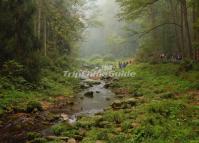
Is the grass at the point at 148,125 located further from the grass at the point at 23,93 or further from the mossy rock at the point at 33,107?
the grass at the point at 23,93

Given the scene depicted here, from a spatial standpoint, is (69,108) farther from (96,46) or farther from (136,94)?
(96,46)

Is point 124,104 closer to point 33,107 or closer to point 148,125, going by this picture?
point 33,107

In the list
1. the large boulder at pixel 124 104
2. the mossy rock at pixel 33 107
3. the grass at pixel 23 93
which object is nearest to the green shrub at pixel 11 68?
the grass at pixel 23 93

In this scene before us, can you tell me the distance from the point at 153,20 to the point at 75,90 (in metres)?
16.6

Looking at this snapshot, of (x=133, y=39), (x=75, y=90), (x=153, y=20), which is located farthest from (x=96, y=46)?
(x=75, y=90)

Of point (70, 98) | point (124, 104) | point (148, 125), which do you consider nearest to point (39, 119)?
point (124, 104)

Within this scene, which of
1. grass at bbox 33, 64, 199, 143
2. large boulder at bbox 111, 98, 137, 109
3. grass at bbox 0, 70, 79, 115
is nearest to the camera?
grass at bbox 33, 64, 199, 143

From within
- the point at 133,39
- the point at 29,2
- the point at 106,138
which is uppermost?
the point at 133,39

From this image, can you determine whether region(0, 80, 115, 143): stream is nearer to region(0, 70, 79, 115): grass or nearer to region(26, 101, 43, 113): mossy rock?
region(26, 101, 43, 113): mossy rock

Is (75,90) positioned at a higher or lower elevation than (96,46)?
lower

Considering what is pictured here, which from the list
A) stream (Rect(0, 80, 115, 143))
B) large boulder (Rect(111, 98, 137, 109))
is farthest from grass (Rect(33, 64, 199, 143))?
stream (Rect(0, 80, 115, 143))

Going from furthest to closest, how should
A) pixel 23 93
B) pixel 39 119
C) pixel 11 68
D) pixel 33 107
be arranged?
pixel 11 68 → pixel 23 93 → pixel 33 107 → pixel 39 119

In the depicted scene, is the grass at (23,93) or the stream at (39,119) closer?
the stream at (39,119)

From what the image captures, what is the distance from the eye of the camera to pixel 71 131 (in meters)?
11.2
